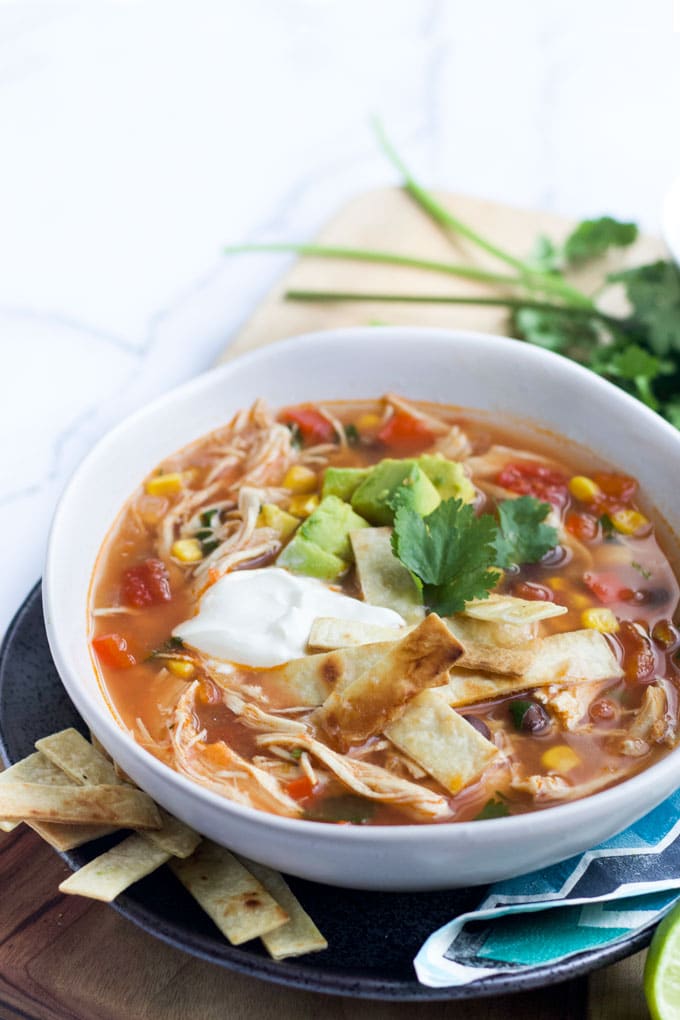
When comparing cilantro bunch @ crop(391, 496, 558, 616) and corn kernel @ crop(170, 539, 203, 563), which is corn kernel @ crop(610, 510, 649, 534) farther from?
corn kernel @ crop(170, 539, 203, 563)

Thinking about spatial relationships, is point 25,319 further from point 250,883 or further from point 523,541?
point 250,883

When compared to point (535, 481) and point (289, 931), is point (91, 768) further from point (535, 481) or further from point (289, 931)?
point (535, 481)

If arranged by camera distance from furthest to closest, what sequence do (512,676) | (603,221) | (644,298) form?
(603,221)
(644,298)
(512,676)

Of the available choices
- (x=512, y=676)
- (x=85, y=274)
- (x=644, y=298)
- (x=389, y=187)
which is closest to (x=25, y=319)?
(x=85, y=274)

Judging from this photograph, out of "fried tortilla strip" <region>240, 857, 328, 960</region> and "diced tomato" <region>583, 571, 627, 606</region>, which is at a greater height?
"diced tomato" <region>583, 571, 627, 606</region>

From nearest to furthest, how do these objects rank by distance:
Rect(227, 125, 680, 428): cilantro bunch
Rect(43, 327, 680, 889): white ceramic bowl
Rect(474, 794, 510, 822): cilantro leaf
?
1. Rect(43, 327, 680, 889): white ceramic bowl
2. Rect(474, 794, 510, 822): cilantro leaf
3. Rect(227, 125, 680, 428): cilantro bunch

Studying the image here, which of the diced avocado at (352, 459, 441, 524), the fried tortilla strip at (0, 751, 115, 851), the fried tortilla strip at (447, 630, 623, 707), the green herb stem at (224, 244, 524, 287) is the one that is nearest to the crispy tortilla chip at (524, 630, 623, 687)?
the fried tortilla strip at (447, 630, 623, 707)
